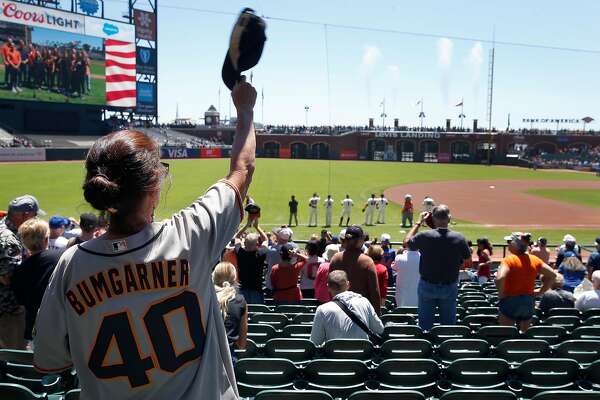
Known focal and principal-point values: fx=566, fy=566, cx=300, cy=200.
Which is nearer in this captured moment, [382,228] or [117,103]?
[382,228]

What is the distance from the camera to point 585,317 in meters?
7.81

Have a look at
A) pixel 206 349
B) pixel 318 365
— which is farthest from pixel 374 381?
pixel 206 349

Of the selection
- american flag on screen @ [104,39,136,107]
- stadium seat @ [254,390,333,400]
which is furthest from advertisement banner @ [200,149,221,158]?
stadium seat @ [254,390,333,400]

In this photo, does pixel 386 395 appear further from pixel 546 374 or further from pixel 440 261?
pixel 440 261

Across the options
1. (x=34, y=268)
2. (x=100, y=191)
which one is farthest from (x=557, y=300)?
(x=100, y=191)

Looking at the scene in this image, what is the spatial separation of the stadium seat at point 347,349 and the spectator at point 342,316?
0.54 ft

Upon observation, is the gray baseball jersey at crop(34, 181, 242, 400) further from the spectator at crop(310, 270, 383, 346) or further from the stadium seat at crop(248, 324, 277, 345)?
the stadium seat at crop(248, 324, 277, 345)

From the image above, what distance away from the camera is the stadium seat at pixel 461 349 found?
5797mm

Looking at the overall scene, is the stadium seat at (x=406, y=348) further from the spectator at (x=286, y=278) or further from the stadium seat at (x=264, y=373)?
the spectator at (x=286, y=278)

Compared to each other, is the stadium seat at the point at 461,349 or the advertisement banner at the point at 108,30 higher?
the advertisement banner at the point at 108,30

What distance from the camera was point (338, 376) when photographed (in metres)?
5.02

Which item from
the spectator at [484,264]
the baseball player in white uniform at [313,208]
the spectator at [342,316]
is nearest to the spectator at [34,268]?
the spectator at [342,316]

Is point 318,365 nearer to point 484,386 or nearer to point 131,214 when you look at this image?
point 484,386

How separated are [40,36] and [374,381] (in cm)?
6173
